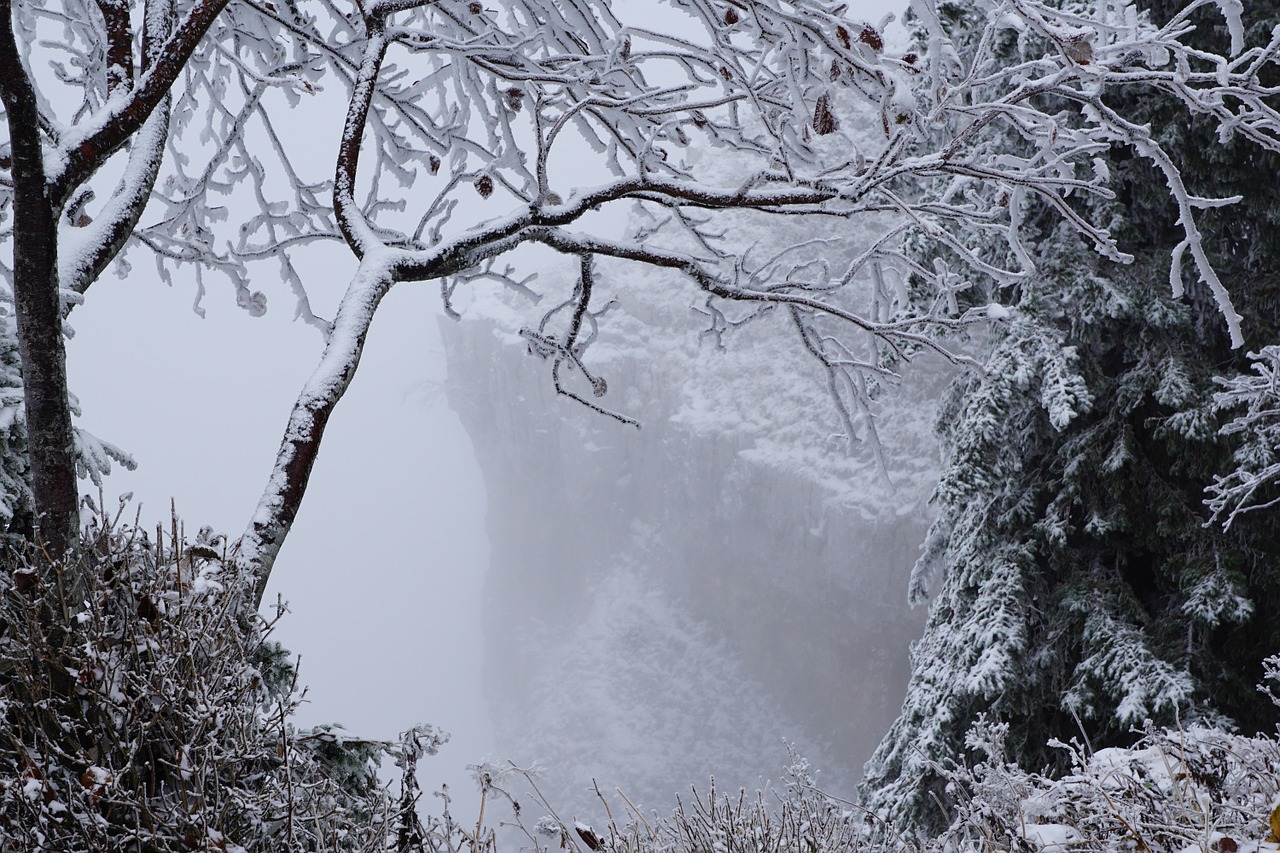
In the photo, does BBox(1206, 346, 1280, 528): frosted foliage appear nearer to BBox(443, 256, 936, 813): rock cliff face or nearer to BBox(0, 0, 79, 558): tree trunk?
BBox(0, 0, 79, 558): tree trunk

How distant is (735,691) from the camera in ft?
74.5

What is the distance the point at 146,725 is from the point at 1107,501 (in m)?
6.24

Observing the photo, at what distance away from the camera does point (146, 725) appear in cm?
134

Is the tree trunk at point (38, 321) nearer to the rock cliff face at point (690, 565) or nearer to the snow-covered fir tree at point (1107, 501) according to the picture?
the snow-covered fir tree at point (1107, 501)

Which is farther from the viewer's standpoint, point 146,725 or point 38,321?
point 38,321

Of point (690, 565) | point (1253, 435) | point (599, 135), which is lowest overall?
point (1253, 435)

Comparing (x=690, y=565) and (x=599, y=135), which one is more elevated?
(x=690, y=565)

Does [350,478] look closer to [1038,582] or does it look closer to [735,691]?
[735,691]

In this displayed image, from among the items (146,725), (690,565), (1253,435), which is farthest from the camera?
(690,565)

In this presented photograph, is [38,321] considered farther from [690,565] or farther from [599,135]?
[690,565]

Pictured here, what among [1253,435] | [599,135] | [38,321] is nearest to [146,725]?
[38,321]

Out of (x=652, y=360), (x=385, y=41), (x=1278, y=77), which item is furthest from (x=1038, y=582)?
(x=652, y=360)

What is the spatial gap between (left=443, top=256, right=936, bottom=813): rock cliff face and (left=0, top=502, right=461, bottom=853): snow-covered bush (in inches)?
670

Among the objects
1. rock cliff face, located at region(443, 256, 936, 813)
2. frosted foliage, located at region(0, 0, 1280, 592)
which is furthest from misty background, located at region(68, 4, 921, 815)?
frosted foliage, located at region(0, 0, 1280, 592)
